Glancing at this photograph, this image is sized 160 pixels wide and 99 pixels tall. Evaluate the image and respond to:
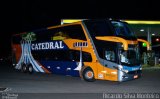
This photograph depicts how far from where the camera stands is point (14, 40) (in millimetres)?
28469

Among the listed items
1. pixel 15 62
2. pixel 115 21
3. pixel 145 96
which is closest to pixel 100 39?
pixel 115 21

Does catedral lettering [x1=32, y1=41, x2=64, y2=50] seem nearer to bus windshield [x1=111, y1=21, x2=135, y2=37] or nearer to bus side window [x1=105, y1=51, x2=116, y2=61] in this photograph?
bus side window [x1=105, y1=51, x2=116, y2=61]

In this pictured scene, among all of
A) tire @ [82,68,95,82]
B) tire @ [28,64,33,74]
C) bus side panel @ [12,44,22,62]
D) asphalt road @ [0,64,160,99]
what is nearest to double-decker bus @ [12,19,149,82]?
tire @ [82,68,95,82]

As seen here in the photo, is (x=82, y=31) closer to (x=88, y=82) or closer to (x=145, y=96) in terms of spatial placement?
(x=88, y=82)

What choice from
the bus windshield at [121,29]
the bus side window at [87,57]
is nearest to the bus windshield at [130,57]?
the bus windshield at [121,29]

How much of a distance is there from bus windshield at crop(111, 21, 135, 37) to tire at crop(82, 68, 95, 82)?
3.10 m

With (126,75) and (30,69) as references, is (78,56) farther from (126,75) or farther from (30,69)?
(30,69)

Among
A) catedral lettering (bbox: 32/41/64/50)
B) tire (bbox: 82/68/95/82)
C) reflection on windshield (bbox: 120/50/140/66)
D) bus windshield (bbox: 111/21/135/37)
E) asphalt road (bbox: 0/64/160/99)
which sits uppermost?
bus windshield (bbox: 111/21/135/37)

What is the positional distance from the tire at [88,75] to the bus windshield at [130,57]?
8.28 ft

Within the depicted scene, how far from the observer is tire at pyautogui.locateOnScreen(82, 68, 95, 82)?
60.1ft

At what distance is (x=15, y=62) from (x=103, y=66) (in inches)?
523

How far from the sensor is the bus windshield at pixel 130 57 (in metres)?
16.6

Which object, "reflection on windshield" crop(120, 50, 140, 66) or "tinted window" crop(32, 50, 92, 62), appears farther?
"tinted window" crop(32, 50, 92, 62)

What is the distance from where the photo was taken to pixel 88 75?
18547 millimetres
